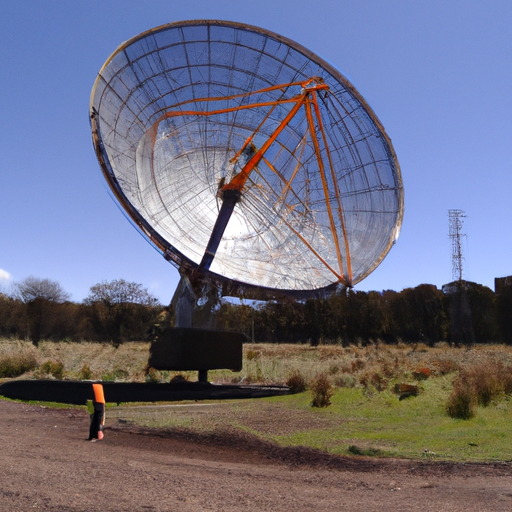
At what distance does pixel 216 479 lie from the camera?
286 inches

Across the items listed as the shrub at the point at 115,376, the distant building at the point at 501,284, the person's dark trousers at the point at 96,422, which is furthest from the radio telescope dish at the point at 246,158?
the distant building at the point at 501,284

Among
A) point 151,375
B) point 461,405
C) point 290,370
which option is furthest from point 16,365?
point 461,405

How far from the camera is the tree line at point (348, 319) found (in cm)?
5662

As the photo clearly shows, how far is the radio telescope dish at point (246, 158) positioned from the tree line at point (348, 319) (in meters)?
33.6

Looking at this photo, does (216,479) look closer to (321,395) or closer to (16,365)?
(321,395)

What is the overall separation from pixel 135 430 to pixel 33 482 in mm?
5935

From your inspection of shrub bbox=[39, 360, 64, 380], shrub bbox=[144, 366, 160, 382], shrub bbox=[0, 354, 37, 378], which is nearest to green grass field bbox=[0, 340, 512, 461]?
shrub bbox=[144, 366, 160, 382]

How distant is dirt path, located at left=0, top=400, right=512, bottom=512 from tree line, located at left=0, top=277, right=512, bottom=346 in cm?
4285

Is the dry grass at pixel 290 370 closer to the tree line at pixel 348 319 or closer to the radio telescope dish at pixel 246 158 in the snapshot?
the radio telescope dish at pixel 246 158

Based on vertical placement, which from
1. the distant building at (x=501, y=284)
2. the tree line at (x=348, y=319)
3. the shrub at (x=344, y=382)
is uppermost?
the distant building at (x=501, y=284)

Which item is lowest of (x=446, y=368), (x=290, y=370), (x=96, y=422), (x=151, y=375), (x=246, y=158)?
(x=96, y=422)

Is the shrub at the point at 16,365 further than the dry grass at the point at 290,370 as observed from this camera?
Yes

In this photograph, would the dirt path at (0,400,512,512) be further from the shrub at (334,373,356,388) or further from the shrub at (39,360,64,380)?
the shrub at (39,360,64,380)

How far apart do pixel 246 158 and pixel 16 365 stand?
13827mm
